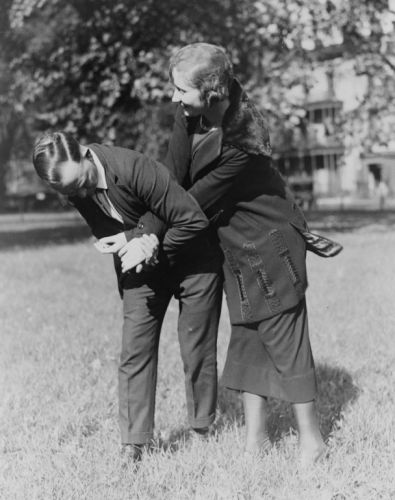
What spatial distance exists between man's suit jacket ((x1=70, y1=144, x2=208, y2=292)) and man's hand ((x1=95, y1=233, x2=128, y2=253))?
35mm

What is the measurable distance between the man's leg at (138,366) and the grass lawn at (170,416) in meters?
0.15

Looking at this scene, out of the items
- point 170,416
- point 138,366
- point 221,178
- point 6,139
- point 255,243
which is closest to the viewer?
point 221,178

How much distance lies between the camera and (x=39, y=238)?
20.0 m

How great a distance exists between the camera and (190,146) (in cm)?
321

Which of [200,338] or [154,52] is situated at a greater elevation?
[154,52]

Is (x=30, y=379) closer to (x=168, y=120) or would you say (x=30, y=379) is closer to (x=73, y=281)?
(x=73, y=281)

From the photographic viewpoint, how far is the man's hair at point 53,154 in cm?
293

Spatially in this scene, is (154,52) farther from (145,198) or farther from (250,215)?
(145,198)

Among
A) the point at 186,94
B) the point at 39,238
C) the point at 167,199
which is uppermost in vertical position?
the point at 186,94

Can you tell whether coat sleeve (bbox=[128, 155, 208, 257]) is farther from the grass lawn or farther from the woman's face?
the grass lawn

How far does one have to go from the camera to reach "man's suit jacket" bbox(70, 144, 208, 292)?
307 cm

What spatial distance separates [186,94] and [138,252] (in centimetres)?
70

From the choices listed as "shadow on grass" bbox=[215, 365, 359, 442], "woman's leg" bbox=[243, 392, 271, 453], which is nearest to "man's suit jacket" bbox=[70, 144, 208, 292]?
"woman's leg" bbox=[243, 392, 271, 453]

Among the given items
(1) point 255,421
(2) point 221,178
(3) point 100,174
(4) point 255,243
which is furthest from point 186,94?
(1) point 255,421
